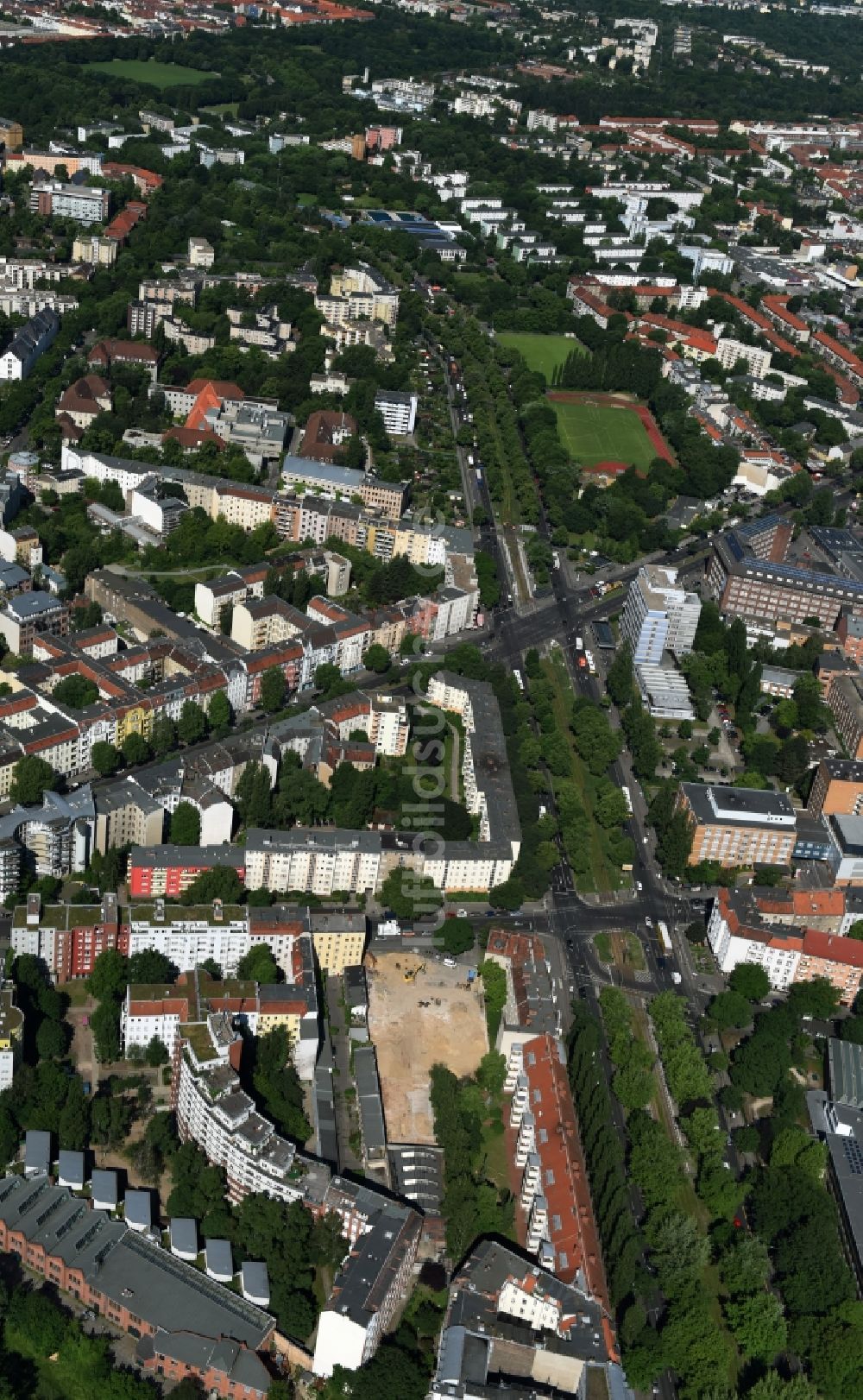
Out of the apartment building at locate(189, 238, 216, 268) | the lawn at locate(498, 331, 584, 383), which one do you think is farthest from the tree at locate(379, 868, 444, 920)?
the apartment building at locate(189, 238, 216, 268)

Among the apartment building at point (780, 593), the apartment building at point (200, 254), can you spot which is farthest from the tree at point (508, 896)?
the apartment building at point (200, 254)

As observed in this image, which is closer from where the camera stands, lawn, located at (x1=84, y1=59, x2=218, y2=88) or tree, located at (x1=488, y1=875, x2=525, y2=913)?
tree, located at (x1=488, y1=875, x2=525, y2=913)

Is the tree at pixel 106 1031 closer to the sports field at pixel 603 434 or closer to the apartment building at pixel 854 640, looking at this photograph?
the apartment building at pixel 854 640

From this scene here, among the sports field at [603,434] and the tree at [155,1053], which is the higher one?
the tree at [155,1053]

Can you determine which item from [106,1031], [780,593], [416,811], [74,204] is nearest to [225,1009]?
[106,1031]

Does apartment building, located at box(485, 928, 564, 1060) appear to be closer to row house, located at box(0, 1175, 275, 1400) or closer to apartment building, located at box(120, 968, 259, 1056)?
apartment building, located at box(120, 968, 259, 1056)

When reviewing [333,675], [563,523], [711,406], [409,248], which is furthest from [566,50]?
[333,675]

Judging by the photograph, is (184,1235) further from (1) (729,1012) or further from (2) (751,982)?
(2) (751,982)

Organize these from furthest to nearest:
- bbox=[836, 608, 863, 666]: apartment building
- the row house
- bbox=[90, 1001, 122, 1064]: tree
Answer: bbox=[836, 608, 863, 666]: apartment building, bbox=[90, 1001, 122, 1064]: tree, the row house
